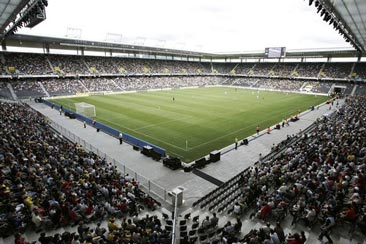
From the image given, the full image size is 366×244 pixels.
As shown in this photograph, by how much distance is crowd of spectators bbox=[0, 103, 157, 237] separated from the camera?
873 cm

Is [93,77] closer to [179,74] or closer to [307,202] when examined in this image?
[179,74]

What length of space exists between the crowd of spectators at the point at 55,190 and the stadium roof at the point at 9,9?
28.9ft

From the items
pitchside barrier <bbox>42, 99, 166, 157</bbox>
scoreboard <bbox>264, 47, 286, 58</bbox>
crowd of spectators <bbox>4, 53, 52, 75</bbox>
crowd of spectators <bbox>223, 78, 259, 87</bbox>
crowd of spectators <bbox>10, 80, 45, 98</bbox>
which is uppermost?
scoreboard <bbox>264, 47, 286, 58</bbox>

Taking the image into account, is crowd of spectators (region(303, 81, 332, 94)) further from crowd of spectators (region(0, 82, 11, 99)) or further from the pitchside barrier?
crowd of spectators (region(0, 82, 11, 99))

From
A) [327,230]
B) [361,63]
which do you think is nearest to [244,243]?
[327,230]

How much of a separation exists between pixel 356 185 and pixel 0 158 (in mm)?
17541

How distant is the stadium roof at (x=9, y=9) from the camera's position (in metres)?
14.5

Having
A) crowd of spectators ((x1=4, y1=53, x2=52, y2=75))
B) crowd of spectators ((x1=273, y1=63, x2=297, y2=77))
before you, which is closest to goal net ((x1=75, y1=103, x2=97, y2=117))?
crowd of spectators ((x1=4, y1=53, x2=52, y2=75))

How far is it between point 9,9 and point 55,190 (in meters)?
14.2

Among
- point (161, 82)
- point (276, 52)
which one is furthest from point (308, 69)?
point (161, 82)

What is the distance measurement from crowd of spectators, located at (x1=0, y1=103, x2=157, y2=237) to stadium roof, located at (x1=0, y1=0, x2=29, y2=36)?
881cm

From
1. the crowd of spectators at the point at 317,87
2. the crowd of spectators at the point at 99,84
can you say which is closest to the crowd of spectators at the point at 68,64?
the crowd of spectators at the point at 99,84

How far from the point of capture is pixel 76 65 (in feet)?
195

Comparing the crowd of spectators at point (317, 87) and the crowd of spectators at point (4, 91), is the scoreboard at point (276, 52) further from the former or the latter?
the crowd of spectators at point (4, 91)
